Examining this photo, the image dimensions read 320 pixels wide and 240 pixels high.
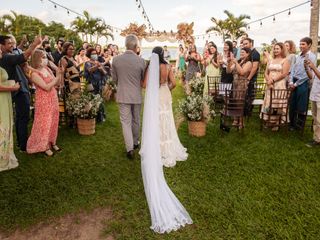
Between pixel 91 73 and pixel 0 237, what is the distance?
5322mm

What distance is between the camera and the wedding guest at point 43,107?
16.1 feet

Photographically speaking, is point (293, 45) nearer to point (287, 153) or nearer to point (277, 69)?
point (277, 69)

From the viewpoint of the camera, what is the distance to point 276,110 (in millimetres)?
6484

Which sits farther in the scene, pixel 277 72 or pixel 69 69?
pixel 69 69

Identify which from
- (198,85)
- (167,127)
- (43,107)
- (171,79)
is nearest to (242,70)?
(171,79)

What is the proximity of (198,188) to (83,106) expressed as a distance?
11.4 ft

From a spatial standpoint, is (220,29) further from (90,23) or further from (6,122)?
(6,122)

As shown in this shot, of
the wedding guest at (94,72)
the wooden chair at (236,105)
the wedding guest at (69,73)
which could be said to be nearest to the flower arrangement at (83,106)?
the wedding guest at (69,73)

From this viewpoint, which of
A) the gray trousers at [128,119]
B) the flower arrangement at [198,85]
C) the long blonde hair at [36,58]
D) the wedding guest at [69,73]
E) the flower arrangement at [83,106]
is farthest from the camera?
the flower arrangement at [198,85]

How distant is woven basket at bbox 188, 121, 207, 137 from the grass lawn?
363mm

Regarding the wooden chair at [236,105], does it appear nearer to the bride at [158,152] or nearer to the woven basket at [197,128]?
the woven basket at [197,128]

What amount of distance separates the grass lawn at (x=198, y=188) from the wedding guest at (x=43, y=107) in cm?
28

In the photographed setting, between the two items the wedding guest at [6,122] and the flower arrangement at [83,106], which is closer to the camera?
the wedding guest at [6,122]

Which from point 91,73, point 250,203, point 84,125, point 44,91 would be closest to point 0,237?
point 44,91
